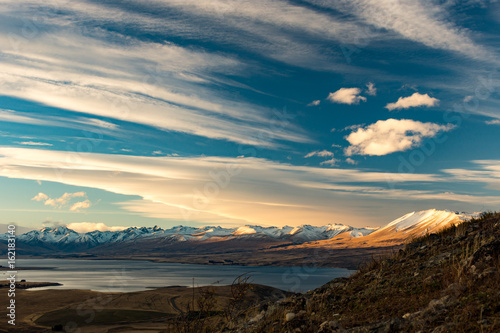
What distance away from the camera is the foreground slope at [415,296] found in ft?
21.1

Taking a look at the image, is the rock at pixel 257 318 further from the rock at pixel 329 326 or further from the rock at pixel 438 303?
the rock at pixel 438 303

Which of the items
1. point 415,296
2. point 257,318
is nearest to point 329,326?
point 415,296

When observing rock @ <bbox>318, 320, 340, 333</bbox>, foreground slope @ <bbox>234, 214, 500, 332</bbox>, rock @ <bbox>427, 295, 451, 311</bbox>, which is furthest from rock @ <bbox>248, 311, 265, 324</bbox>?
rock @ <bbox>427, 295, 451, 311</bbox>

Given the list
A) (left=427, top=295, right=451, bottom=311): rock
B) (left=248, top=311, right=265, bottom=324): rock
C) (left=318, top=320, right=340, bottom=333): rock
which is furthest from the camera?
(left=248, top=311, right=265, bottom=324): rock

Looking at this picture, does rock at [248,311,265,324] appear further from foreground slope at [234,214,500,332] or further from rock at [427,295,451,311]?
rock at [427,295,451,311]

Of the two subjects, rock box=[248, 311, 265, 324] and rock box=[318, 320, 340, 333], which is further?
rock box=[248, 311, 265, 324]

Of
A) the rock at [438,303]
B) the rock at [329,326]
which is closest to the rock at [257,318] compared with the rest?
the rock at [329,326]

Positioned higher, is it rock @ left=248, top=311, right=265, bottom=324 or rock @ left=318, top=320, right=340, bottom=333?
rock @ left=318, top=320, right=340, bottom=333

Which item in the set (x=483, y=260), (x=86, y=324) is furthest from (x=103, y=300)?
(x=483, y=260)

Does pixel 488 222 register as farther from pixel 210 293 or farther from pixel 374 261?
pixel 210 293

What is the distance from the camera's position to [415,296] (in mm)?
7906

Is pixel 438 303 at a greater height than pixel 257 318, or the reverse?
pixel 438 303

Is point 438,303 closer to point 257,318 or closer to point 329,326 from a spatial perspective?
point 329,326

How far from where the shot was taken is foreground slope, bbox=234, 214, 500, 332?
643 centimetres
